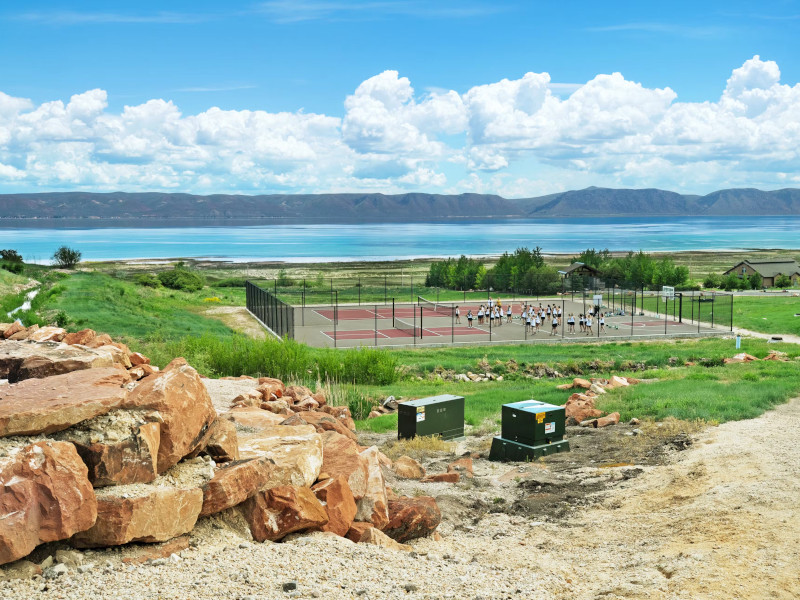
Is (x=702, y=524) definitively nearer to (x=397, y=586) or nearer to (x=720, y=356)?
(x=397, y=586)

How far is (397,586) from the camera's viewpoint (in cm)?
771

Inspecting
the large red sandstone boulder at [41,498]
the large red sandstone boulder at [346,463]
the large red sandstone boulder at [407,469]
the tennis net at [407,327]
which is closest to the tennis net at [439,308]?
the tennis net at [407,327]

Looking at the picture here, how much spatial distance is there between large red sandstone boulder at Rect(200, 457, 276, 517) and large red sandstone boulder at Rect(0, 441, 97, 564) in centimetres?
131

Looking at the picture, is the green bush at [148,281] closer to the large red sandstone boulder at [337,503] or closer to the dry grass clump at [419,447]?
the dry grass clump at [419,447]

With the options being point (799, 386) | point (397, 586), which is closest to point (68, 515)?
point (397, 586)

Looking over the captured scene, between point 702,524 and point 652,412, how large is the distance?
343 inches

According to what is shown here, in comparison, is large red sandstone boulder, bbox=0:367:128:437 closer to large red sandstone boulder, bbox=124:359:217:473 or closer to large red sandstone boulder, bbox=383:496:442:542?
large red sandstone boulder, bbox=124:359:217:473

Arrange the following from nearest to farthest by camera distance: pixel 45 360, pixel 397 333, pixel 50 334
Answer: pixel 45 360
pixel 50 334
pixel 397 333

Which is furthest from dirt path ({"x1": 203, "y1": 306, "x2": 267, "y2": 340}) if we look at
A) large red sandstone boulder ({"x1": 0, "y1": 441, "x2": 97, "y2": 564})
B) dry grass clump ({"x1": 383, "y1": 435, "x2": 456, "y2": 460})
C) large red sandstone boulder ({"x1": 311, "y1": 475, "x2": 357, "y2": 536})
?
large red sandstone boulder ({"x1": 0, "y1": 441, "x2": 97, "y2": 564})

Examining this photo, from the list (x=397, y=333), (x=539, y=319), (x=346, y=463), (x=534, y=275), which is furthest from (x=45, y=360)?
(x=534, y=275)

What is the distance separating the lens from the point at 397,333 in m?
50.8

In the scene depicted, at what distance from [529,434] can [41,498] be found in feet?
34.0

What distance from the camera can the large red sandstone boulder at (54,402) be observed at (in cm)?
777

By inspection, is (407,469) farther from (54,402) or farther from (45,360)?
(54,402)
